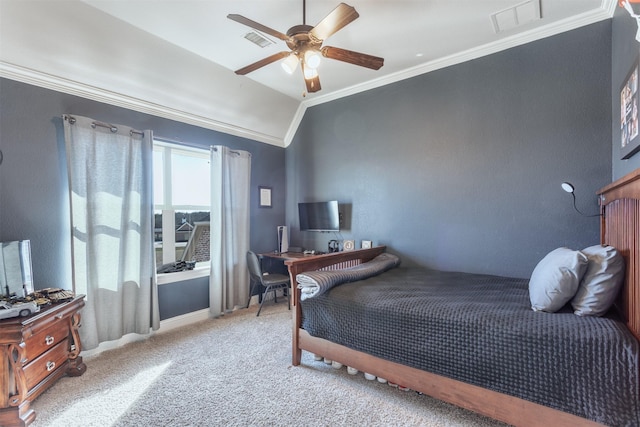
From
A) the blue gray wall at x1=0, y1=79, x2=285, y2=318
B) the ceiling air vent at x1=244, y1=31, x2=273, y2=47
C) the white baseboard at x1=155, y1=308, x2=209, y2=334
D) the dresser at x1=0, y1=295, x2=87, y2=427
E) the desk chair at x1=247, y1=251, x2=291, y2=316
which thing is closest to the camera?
the dresser at x1=0, y1=295, x2=87, y2=427

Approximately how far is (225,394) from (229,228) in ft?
6.59

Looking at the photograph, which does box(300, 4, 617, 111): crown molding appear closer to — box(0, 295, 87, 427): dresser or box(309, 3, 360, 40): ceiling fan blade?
box(309, 3, 360, 40): ceiling fan blade

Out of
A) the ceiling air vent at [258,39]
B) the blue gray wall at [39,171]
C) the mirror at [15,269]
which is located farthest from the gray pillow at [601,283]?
the blue gray wall at [39,171]

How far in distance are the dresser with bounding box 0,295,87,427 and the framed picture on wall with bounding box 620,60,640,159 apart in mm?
3787

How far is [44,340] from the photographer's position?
6.41ft

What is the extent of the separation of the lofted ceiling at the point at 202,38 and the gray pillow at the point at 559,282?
1.99 m

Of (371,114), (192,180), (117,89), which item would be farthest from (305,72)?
(192,180)

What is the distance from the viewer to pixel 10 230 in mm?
2211

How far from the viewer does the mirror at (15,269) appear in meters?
1.97

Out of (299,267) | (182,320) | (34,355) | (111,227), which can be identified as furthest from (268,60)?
(182,320)

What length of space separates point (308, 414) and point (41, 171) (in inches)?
109

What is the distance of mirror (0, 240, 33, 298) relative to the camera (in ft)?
6.45

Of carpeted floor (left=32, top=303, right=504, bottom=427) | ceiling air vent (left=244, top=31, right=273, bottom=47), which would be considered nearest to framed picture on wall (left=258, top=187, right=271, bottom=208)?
ceiling air vent (left=244, top=31, right=273, bottom=47)

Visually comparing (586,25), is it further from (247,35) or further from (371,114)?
(247,35)
